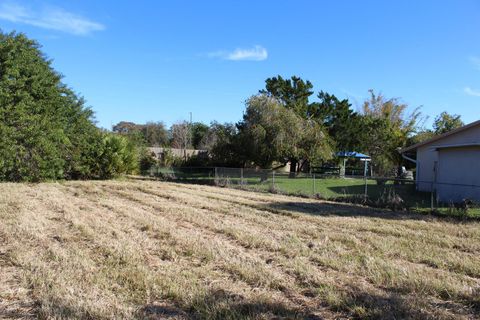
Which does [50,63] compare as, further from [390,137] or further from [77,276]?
[390,137]

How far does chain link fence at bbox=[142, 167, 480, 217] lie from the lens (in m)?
15.1

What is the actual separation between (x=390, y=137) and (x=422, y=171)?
17827mm

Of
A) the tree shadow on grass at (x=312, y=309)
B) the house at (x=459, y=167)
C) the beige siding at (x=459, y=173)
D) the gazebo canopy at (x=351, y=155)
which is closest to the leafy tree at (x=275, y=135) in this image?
the house at (x=459, y=167)

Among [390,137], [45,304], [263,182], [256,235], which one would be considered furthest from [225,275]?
[390,137]

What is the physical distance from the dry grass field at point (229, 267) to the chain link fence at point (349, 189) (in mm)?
3947

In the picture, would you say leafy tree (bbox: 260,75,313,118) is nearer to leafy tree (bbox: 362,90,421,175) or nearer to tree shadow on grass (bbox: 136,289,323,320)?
leafy tree (bbox: 362,90,421,175)

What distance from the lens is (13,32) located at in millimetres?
22500

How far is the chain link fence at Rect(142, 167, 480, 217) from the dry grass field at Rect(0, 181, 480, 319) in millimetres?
3947

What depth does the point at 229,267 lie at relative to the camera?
6.29 metres

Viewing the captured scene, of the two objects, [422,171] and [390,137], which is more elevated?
[390,137]

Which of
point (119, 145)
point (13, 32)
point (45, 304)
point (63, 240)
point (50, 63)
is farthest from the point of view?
point (119, 145)

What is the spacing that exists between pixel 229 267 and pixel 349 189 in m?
18.1

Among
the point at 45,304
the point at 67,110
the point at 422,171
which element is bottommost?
the point at 45,304

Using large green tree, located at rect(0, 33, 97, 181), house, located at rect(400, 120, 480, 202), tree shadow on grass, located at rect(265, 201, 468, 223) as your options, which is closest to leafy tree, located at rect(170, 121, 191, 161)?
large green tree, located at rect(0, 33, 97, 181)
